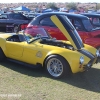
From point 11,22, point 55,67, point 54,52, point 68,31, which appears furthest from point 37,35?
point 11,22

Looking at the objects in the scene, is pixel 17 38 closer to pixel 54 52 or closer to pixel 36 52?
pixel 36 52

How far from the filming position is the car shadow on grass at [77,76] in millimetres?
5176

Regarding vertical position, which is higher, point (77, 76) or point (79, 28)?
point (79, 28)

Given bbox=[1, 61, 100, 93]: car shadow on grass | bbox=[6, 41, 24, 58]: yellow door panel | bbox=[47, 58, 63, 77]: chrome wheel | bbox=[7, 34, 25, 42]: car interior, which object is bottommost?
bbox=[1, 61, 100, 93]: car shadow on grass

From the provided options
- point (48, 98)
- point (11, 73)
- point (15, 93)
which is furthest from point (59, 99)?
point (11, 73)

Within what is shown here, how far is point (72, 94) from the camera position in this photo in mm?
4641

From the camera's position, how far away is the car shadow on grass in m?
5.18

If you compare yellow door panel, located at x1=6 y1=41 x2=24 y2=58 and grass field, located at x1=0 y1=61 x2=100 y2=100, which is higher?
yellow door panel, located at x1=6 y1=41 x2=24 y2=58

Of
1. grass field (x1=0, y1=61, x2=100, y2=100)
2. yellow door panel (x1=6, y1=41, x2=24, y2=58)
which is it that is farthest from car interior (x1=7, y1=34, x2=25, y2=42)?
grass field (x1=0, y1=61, x2=100, y2=100)

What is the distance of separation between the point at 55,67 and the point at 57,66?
0.06 metres

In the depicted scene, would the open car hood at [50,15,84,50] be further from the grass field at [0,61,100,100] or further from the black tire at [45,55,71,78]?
the grass field at [0,61,100,100]

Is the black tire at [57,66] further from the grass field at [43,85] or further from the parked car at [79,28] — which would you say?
the parked car at [79,28]

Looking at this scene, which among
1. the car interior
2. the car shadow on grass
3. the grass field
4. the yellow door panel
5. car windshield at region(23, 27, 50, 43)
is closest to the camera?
the grass field

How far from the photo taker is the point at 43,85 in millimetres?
5070
